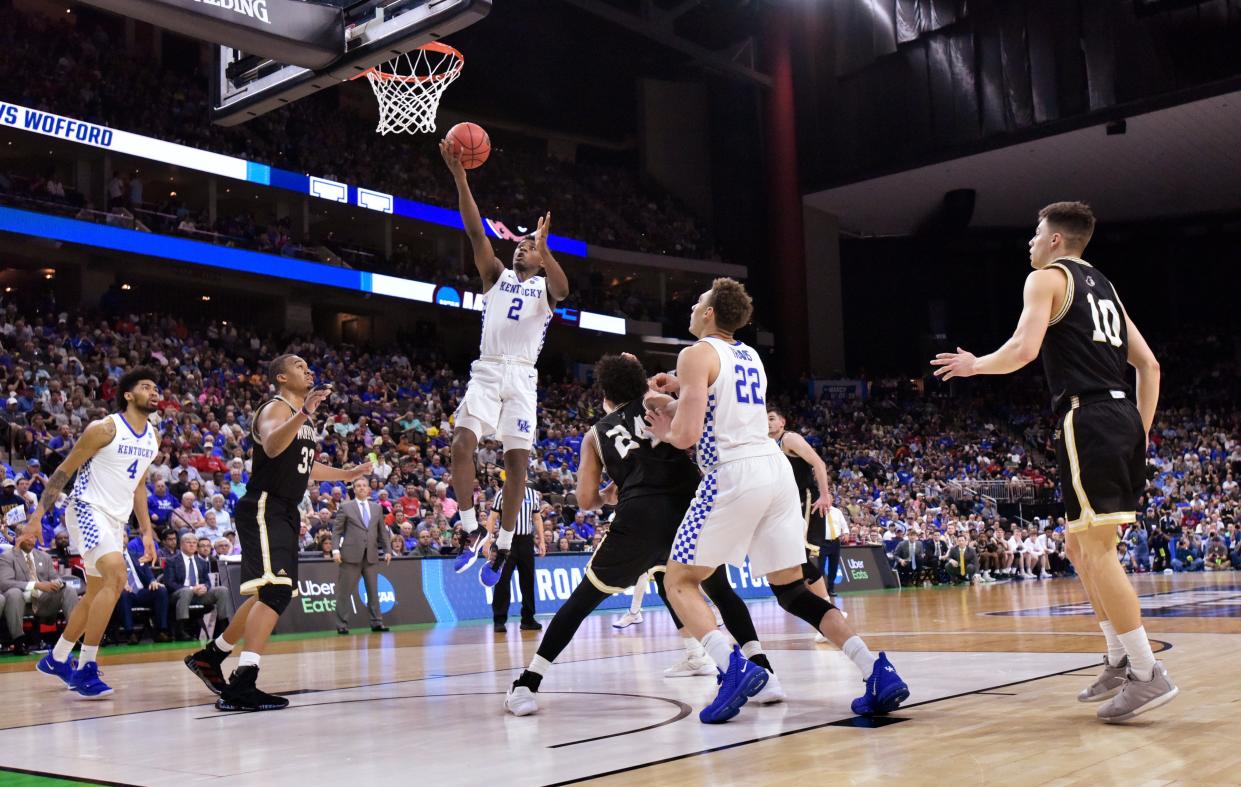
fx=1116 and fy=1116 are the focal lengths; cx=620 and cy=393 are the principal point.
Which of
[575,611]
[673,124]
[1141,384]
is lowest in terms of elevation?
[575,611]

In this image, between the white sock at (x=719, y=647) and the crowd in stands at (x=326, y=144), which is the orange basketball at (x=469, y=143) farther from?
the crowd in stands at (x=326, y=144)

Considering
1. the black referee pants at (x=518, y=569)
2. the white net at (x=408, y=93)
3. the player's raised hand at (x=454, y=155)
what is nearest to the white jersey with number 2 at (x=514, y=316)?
the player's raised hand at (x=454, y=155)

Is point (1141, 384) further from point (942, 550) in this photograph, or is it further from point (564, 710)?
point (942, 550)

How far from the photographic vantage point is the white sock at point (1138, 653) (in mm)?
4816

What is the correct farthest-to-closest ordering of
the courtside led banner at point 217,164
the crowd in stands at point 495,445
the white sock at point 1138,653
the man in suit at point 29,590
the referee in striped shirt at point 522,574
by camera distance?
the courtside led banner at point 217,164, the crowd in stands at point 495,445, the referee in striped shirt at point 522,574, the man in suit at point 29,590, the white sock at point 1138,653

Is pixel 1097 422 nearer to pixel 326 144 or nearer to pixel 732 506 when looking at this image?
pixel 732 506

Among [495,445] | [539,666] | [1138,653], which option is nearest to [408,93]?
[539,666]

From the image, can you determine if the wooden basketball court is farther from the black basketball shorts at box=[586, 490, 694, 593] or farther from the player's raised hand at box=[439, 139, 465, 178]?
the player's raised hand at box=[439, 139, 465, 178]

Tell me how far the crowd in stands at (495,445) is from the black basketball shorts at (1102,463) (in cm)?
1052

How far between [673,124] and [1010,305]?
49.7 ft

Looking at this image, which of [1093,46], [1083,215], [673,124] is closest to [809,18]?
[673,124]

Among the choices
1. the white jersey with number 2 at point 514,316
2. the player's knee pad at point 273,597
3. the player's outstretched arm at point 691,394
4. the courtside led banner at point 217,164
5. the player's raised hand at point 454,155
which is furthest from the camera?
the courtside led banner at point 217,164

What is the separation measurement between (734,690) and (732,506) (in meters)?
0.85

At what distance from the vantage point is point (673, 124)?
4181cm
